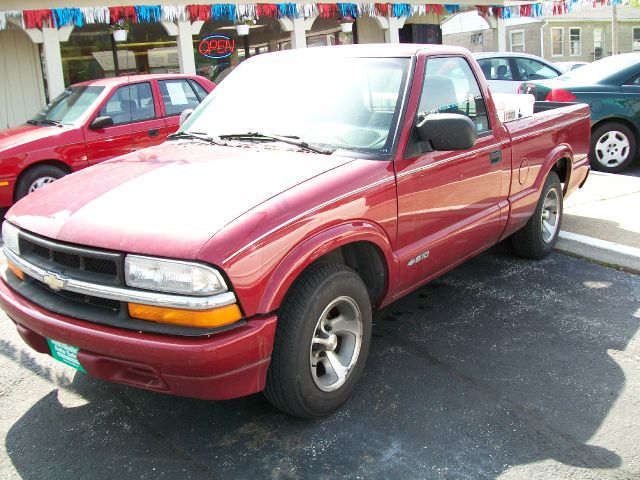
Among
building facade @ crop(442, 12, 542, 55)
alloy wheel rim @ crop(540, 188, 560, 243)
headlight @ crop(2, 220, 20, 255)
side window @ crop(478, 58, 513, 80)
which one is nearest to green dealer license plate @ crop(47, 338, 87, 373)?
headlight @ crop(2, 220, 20, 255)

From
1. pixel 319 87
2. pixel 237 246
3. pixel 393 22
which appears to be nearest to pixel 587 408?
pixel 237 246

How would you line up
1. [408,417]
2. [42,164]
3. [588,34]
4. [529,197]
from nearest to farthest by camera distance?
[408,417] → [529,197] → [42,164] → [588,34]

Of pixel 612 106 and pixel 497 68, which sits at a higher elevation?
pixel 497 68

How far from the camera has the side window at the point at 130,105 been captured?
8562mm

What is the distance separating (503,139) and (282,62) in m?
1.61

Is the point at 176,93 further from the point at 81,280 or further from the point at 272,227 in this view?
the point at 272,227

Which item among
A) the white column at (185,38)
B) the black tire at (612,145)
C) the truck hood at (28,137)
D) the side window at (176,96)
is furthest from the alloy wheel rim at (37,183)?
the black tire at (612,145)

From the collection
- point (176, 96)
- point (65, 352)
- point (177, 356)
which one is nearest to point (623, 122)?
point (176, 96)

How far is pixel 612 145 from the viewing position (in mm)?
9094

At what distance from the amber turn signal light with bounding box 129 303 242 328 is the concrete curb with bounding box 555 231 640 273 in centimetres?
372

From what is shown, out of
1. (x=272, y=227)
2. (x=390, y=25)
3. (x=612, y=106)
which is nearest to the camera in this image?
(x=272, y=227)

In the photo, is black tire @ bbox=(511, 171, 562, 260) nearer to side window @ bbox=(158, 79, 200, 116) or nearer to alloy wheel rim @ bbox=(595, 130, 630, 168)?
alloy wheel rim @ bbox=(595, 130, 630, 168)

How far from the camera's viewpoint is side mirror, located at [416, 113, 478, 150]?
3562 millimetres

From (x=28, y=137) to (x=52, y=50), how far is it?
5.07 m
